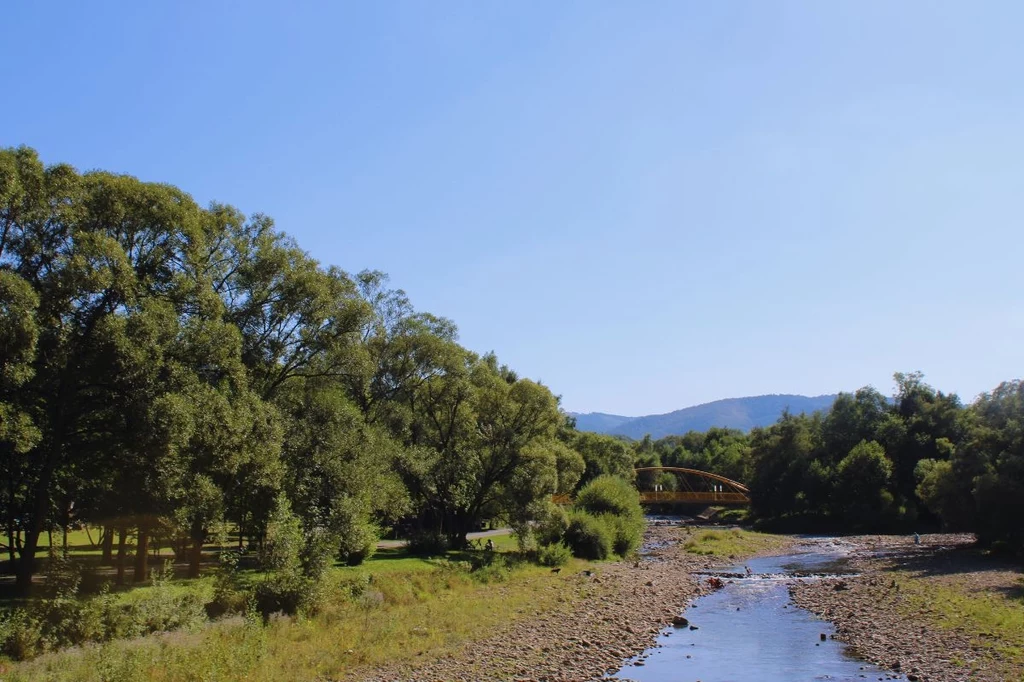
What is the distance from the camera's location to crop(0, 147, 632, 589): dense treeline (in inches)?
988

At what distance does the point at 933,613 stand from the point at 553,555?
22963 millimetres

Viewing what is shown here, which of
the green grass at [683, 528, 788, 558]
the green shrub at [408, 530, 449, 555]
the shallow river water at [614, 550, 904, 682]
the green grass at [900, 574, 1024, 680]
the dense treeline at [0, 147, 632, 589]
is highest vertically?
the dense treeline at [0, 147, 632, 589]

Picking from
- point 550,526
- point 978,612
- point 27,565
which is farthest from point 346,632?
point 550,526

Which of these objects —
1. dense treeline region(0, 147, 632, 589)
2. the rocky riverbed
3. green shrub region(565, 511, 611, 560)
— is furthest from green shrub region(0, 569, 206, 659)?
green shrub region(565, 511, 611, 560)

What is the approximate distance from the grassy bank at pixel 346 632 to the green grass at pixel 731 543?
105 ft

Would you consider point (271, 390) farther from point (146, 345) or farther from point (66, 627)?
point (66, 627)

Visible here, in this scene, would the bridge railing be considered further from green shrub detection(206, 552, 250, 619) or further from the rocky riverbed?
green shrub detection(206, 552, 250, 619)

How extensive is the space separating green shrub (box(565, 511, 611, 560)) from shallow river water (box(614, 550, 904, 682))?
12.0 meters

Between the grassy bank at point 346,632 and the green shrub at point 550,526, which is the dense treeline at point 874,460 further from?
the grassy bank at point 346,632

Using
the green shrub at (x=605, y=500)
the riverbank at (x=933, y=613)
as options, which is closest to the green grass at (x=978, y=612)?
the riverbank at (x=933, y=613)

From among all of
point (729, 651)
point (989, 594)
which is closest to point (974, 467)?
point (989, 594)

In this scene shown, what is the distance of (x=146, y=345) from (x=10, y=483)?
8157mm

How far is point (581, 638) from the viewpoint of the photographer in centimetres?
3012

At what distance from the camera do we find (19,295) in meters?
22.0
